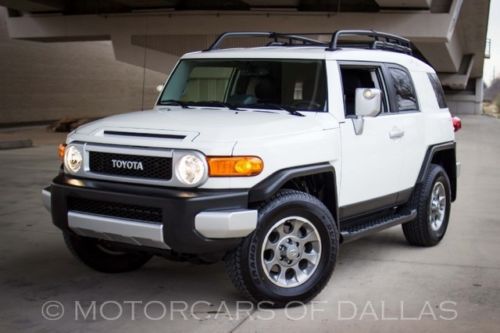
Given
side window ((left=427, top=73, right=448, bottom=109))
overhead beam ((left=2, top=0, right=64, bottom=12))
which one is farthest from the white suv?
overhead beam ((left=2, top=0, right=64, bottom=12))

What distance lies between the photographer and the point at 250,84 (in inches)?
227

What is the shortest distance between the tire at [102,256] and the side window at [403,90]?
9.10ft

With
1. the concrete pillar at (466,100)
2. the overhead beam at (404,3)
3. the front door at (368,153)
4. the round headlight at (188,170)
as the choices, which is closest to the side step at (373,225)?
the front door at (368,153)

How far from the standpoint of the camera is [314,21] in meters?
30.1

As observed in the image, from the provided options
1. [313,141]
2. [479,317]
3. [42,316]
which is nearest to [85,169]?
[42,316]

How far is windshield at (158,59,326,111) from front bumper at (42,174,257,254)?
1.27 m

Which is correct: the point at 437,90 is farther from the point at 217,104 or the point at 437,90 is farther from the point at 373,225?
the point at 217,104

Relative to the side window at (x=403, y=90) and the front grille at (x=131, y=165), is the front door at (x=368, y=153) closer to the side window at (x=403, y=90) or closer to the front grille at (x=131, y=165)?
the side window at (x=403, y=90)

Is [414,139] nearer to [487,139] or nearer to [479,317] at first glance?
[479,317]

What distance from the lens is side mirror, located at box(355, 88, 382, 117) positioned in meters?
5.35

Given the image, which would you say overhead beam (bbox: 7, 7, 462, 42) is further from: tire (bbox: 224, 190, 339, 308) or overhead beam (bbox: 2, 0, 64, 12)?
tire (bbox: 224, 190, 339, 308)

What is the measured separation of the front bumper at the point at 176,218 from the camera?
14.5ft

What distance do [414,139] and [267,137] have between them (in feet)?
7.42

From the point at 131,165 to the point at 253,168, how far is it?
2.85 feet
